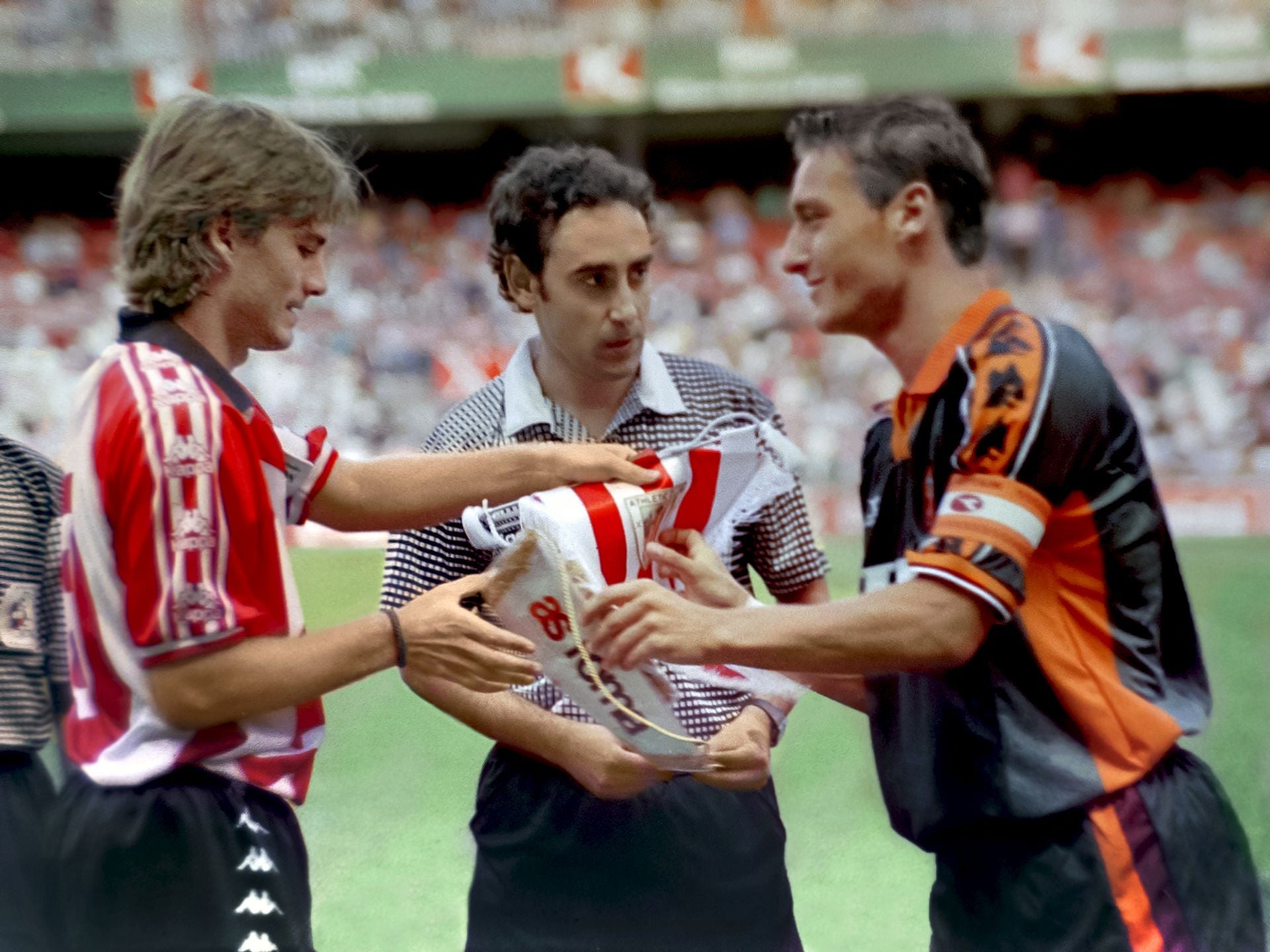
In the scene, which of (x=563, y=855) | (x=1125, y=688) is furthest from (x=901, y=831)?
(x=563, y=855)

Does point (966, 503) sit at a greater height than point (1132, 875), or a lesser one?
greater

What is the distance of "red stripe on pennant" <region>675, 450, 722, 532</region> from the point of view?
7.85 feet

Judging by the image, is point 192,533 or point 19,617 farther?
point 19,617

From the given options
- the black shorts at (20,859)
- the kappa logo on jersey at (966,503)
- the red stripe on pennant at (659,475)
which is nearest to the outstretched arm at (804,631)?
the kappa logo on jersey at (966,503)

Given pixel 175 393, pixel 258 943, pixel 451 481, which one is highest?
pixel 175 393

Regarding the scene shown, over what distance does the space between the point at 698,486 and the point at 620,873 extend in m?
0.73

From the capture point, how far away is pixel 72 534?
1.92 meters

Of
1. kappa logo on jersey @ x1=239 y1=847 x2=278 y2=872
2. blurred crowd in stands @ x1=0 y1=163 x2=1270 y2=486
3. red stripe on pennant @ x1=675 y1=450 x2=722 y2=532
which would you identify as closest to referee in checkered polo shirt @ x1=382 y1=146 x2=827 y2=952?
red stripe on pennant @ x1=675 y1=450 x2=722 y2=532

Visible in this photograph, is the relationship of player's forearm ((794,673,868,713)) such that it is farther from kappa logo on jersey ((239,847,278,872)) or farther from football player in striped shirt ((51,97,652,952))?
kappa logo on jersey ((239,847,278,872))

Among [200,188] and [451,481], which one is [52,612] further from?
[200,188]

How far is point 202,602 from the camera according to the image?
1.85 metres

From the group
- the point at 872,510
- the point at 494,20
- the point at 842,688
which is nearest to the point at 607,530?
the point at 872,510

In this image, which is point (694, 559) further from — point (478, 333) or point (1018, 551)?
point (478, 333)

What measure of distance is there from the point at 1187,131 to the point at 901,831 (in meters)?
15.6
